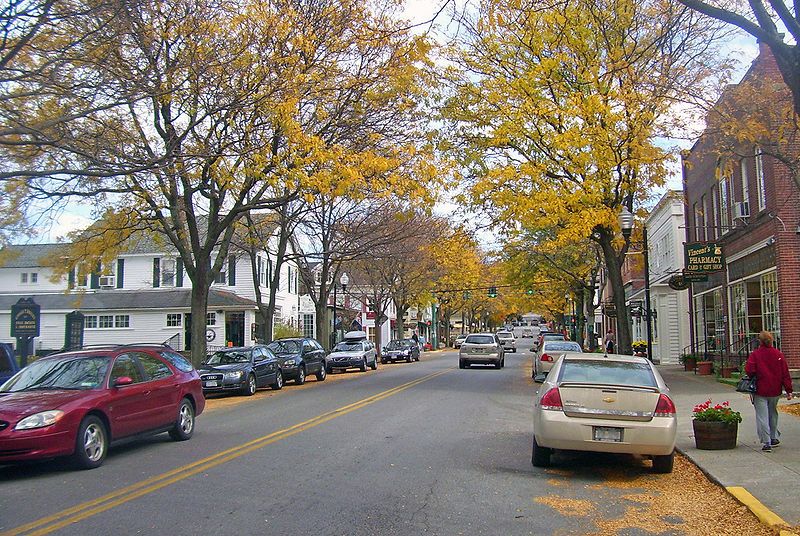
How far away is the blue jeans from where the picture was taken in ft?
34.5

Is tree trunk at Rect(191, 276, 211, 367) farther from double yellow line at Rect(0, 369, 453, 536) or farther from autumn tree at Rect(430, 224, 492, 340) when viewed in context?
double yellow line at Rect(0, 369, 453, 536)

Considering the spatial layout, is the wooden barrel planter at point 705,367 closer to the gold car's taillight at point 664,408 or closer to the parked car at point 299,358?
the parked car at point 299,358

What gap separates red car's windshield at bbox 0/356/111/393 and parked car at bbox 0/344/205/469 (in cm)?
1

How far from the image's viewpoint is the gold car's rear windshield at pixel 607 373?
Result: 31.1ft

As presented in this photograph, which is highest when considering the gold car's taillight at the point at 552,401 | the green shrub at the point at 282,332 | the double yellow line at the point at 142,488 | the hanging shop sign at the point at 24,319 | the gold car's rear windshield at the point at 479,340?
the hanging shop sign at the point at 24,319

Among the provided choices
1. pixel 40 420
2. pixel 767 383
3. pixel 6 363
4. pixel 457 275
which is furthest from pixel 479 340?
pixel 40 420

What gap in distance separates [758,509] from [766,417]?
146 inches

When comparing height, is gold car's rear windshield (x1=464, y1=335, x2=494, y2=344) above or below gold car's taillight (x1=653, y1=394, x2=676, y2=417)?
above

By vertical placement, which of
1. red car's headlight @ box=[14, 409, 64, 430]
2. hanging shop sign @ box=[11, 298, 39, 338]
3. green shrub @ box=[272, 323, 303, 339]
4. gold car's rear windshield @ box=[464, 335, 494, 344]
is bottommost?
red car's headlight @ box=[14, 409, 64, 430]

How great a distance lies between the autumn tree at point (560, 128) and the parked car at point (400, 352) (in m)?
25.7

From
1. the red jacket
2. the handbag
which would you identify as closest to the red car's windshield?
the handbag

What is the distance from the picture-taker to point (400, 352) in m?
48.4

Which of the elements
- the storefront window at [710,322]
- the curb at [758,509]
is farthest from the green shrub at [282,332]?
the curb at [758,509]

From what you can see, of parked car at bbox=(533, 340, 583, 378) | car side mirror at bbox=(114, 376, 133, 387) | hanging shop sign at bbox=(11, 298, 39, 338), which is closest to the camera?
car side mirror at bbox=(114, 376, 133, 387)
